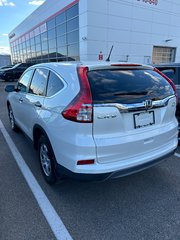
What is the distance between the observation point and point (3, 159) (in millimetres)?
3754

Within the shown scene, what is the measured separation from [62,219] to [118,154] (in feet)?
3.37

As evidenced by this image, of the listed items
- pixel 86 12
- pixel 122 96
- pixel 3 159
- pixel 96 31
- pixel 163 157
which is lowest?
pixel 3 159

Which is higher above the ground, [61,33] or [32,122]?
[61,33]

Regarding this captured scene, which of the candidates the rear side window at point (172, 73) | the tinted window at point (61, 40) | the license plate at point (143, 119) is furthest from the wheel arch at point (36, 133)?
the tinted window at point (61, 40)

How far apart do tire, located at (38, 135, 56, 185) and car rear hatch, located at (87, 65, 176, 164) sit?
2.74 feet

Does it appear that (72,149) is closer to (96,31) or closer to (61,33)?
(96,31)

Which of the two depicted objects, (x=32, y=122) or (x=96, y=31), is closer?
(x=32, y=122)

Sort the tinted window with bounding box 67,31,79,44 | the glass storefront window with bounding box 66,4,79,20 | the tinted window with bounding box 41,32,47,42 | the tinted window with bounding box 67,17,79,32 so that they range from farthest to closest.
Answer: the tinted window with bounding box 41,32,47,42 < the tinted window with bounding box 67,31,79,44 < the tinted window with bounding box 67,17,79,32 < the glass storefront window with bounding box 66,4,79,20

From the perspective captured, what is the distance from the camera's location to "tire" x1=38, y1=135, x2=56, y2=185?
2645mm

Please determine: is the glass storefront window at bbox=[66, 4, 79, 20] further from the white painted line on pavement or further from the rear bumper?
the rear bumper

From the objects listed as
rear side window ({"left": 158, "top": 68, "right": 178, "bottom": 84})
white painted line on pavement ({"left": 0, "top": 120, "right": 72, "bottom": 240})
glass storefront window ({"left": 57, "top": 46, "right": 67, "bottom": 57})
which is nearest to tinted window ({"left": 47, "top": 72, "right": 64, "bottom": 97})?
white painted line on pavement ({"left": 0, "top": 120, "right": 72, "bottom": 240})

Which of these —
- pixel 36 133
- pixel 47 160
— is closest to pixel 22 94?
pixel 36 133

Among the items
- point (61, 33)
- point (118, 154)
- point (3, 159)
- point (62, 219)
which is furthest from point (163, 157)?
point (61, 33)

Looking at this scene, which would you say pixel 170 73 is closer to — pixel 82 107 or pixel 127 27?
pixel 82 107
